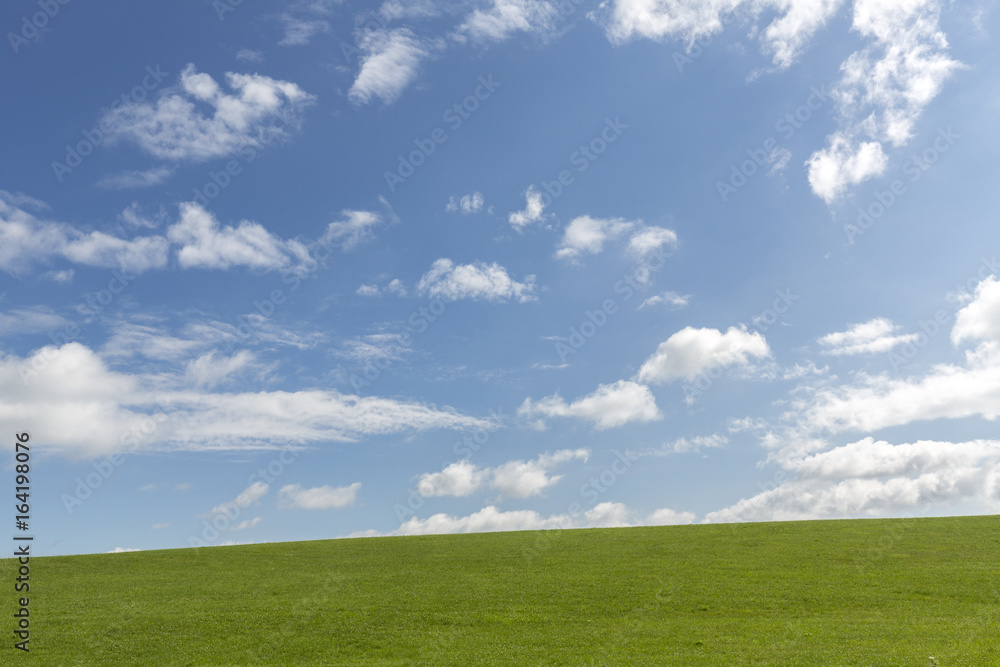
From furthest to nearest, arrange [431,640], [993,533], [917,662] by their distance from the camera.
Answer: [993,533] → [431,640] → [917,662]

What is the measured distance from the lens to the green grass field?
28297 millimetres

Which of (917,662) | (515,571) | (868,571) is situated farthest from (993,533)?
(515,571)

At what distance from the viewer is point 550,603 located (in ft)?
118

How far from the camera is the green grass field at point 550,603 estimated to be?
2830 centimetres

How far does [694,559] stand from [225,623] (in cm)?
3284

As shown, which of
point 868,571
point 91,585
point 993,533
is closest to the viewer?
point 868,571

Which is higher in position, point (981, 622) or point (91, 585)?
point (91, 585)

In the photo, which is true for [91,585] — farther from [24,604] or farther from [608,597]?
[608,597]

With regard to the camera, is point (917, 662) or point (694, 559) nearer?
point (917, 662)

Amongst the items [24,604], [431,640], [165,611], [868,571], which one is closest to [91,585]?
[24,604]

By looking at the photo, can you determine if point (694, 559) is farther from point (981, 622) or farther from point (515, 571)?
point (981, 622)

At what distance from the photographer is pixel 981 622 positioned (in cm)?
3055

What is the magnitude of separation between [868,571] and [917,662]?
18.6 metres

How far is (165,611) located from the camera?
36.5 meters
